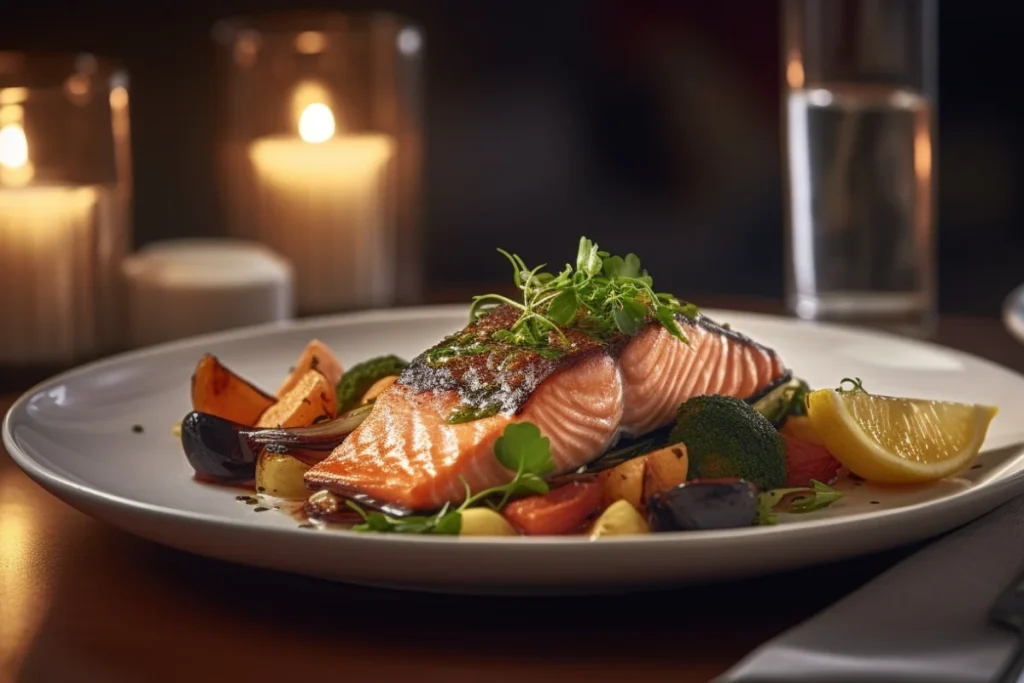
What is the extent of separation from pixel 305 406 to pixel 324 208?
183 centimetres

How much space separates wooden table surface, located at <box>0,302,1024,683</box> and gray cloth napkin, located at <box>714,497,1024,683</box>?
14 centimetres

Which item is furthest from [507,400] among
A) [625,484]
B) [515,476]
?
[625,484]

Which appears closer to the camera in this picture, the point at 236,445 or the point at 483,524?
the point at 483,524

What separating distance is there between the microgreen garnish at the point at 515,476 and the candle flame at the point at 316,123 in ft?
7.68

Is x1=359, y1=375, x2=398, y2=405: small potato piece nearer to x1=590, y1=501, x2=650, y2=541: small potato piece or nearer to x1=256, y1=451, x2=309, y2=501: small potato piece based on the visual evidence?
x1=256, y1=451, x2=309, y2=501: small potato piece

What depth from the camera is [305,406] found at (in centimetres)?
236

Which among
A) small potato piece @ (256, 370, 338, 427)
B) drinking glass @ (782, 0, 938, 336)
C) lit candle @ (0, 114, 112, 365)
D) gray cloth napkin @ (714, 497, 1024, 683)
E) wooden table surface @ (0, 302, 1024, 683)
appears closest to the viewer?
gray cloth napkin @ (714, 497, 1024, 683)

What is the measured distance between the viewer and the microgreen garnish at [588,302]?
7.26ft

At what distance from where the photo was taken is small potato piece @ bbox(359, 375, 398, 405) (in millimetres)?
2400

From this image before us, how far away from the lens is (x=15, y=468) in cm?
252

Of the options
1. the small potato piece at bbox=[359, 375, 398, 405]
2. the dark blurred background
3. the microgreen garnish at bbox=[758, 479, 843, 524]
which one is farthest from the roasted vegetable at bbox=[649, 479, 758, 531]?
the dark blurred background

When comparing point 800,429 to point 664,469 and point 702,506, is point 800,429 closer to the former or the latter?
point 664,469

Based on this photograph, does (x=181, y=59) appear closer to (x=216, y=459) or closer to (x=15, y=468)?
(x=15, y=468)

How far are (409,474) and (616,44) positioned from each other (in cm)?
402
